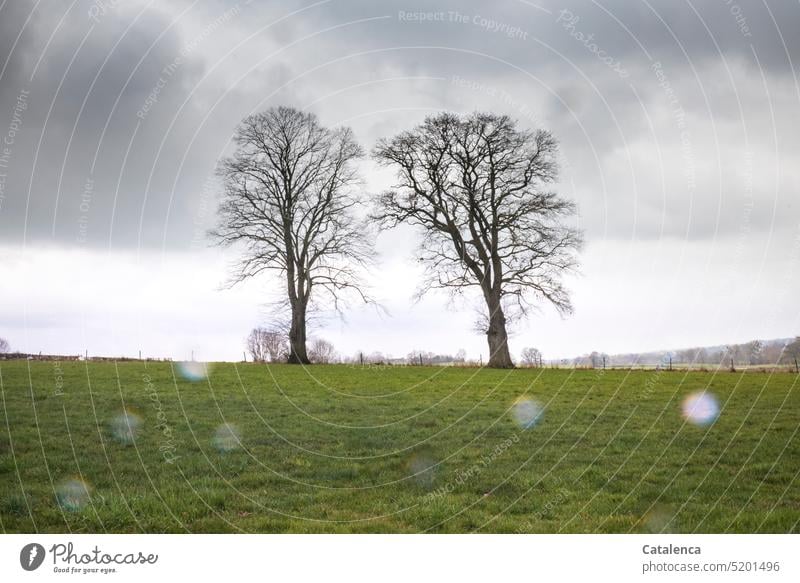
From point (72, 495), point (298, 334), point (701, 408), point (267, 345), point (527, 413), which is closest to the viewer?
point (72, 495)

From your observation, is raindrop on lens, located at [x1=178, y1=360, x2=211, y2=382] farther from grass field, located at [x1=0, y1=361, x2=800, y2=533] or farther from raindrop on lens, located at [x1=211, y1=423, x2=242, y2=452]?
raindrop on lens, located at [x1=211, y1=423, x2=242, y2=452]

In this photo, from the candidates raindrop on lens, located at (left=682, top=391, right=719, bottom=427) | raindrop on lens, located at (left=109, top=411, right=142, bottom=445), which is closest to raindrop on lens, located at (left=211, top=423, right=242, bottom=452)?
raindrop on lens, located at (left=109, top=411, right=142, bottom=445)

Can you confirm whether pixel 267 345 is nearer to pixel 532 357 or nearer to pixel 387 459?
pixel 532 357

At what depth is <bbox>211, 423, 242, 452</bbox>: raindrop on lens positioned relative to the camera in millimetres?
13180

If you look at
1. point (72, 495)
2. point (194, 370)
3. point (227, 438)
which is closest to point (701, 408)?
point (227, 438)

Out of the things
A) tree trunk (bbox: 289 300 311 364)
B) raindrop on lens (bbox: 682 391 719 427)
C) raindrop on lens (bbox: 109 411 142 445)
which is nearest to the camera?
raindrop on lens (bbox: 109 411 142 445)

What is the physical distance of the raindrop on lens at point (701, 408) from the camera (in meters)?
17.2

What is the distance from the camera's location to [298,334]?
119ft

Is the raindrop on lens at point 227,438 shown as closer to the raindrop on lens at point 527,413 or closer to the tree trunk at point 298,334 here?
the raindrop on lens at point 527,413

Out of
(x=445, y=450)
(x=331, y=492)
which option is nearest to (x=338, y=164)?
(x=445, y=450)

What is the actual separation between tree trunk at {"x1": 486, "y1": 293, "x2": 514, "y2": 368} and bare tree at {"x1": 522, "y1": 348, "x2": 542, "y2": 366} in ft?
4.42

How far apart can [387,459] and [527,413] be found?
658 centimetres

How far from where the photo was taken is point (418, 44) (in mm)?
13648

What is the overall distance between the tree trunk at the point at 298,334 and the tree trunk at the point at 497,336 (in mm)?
10521
